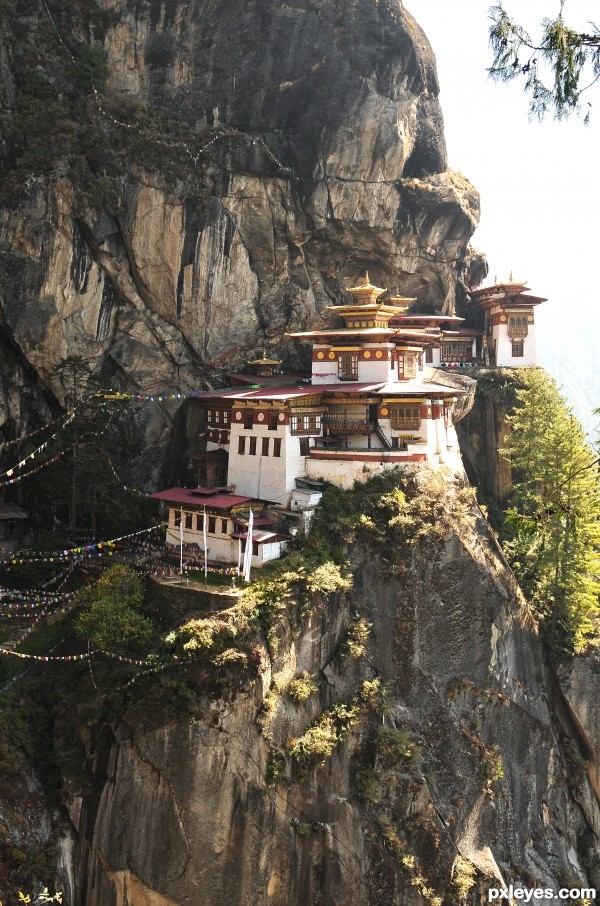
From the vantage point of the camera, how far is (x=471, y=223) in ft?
153

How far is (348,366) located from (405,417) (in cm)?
501

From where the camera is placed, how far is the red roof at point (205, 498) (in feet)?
100

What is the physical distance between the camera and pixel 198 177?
3781cm

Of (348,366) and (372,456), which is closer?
(372,456)

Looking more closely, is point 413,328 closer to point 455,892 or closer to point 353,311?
point 353,311

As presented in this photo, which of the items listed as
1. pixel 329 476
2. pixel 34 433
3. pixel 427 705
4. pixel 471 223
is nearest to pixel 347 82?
pixel 471 223

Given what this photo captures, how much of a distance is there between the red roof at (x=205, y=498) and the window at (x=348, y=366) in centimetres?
900

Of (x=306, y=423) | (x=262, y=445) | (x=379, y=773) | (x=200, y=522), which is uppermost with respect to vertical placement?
(x=306, y=423)

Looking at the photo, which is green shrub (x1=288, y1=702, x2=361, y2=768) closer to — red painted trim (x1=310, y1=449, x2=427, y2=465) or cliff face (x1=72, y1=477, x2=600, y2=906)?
cliff face (x1=72, y1=477, x2=600, y2=906)

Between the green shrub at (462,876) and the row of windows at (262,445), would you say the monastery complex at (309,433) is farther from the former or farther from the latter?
the green shrub at (462,876)

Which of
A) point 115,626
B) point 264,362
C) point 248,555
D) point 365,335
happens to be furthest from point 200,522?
point 365,335

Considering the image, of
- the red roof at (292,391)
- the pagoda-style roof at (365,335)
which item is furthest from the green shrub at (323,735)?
the pagoda-style roof at (365,335)

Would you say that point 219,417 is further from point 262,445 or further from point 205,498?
point 205,498

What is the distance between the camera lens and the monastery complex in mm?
31062
